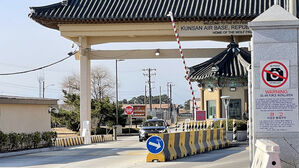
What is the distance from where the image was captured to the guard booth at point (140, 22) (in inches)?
1426

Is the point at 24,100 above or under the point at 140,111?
above

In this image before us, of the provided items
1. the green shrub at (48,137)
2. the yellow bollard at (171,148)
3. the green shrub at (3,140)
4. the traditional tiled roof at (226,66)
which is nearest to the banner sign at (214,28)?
the traditional tiled roof at (226,66)

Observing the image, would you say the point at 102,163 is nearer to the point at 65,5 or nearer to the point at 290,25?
the point at 290,25

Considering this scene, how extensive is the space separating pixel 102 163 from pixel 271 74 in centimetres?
882

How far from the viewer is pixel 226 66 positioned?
36.8 m

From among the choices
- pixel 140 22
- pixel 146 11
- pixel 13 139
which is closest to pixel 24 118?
pixel 13 139

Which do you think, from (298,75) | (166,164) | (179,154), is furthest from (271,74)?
(179,154)

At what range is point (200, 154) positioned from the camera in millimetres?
23922

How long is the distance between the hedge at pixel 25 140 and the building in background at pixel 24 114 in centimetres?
83

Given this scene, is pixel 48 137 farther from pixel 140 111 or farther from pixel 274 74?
pixel 140 111

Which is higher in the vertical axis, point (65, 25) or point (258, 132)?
point (65, 25)

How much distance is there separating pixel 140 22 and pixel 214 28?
4.49m

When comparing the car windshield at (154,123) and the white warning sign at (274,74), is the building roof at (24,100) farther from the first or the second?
the white warning sign at (274,74)

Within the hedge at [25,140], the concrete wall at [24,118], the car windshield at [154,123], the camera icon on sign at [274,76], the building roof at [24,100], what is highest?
the camera icon on sign at [274,76]
